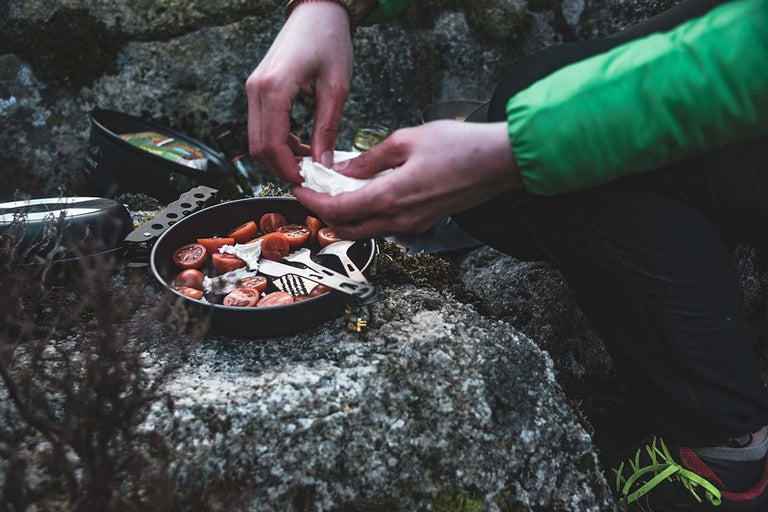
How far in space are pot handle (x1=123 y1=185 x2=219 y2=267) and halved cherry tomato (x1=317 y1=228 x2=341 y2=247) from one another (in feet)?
1.97

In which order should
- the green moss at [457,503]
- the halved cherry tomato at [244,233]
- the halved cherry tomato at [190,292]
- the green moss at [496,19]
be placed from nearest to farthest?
1. the green moss at [457,503]
2. the halved cherry tomato at [190,292]
3. the halved cherry tomato at [244,233]
4. the green moss at [496,19]

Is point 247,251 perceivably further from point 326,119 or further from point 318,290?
point 326,119

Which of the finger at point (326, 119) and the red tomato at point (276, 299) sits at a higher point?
the finger at point (326, 119)

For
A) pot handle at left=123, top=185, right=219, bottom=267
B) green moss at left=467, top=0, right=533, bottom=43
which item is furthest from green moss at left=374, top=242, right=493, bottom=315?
green moss at left=467, top=0, right=533, bottom=43

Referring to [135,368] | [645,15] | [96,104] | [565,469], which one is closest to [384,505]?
[565,469]

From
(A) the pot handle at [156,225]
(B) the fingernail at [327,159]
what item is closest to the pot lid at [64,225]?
(A) the pot handle at [156,225]

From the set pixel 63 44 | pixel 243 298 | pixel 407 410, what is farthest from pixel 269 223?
pixel 63 44

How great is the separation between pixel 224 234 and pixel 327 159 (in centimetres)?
74

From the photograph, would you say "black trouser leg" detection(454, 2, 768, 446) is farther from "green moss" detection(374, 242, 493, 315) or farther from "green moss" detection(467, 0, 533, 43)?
"green moss" detection(467, 0, 533, 43)

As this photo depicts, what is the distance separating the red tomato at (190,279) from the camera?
208 cm

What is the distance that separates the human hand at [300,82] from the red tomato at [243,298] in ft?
1.37

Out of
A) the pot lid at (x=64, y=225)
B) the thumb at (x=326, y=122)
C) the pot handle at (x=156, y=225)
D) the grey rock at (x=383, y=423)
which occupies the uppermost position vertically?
the thumb at (x=326, y=122)

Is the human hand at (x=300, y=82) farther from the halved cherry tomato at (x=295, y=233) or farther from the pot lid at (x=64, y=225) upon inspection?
the pot lid at (x=64, y=225)

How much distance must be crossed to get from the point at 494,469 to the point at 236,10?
3260 millimetres
